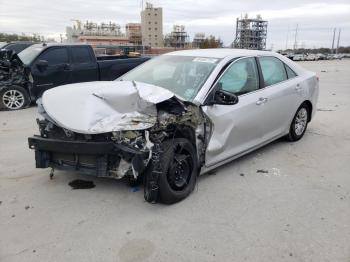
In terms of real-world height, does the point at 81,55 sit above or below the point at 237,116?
above

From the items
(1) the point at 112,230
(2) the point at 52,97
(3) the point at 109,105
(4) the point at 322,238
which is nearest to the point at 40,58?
(2) the point at 52,97

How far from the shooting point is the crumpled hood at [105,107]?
3316 mm

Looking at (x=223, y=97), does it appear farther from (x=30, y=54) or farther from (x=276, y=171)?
(x=30, y=54)

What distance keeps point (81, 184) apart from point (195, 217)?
154cm

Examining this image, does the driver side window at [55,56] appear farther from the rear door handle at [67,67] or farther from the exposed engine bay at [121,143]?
the exposed engine bay at [121,143]

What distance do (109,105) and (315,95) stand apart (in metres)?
4.11

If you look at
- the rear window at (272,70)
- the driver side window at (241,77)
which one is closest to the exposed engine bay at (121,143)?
the driver side window at (241,77)

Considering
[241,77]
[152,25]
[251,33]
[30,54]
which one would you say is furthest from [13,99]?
[152,25]

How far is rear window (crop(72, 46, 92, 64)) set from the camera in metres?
9.70

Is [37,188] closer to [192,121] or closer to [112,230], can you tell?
[112,230]

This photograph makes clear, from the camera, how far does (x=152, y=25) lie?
352ft

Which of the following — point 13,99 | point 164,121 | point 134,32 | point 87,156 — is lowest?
point 13,99

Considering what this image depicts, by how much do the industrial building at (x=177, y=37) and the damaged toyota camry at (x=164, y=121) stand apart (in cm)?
10021

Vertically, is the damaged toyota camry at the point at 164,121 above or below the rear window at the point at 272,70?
below
